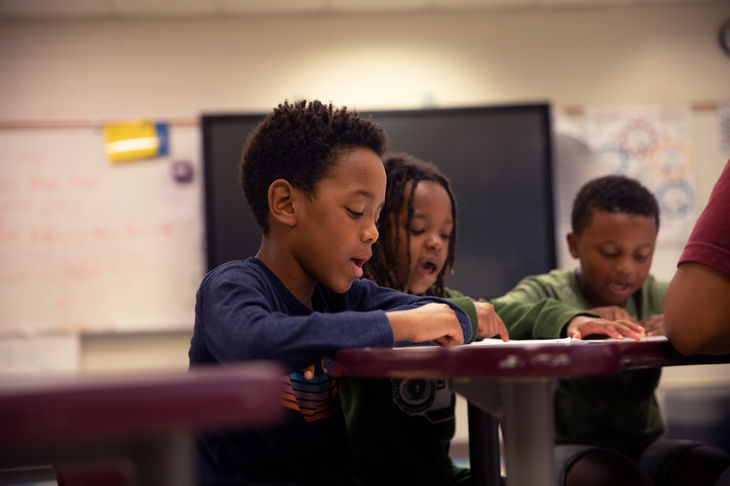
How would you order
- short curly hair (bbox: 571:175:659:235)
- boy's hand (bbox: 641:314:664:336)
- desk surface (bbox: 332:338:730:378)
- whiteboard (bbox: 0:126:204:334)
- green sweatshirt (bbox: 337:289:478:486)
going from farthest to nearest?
whiteboard (bbox: 0:126:204:334)
short curly hair (bbox: 571:175:659:235)
boy's hand (bbox: 641:314:664:336)
green sweatshirt (bbox: 337:289:478:486)
desk surface (bbox: 332:338:730:378)

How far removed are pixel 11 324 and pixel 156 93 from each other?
152 cm

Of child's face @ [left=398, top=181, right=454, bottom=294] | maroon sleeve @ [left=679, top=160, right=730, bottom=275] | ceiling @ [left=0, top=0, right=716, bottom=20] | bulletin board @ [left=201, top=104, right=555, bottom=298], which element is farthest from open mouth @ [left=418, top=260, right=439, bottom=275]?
ceiling @ [left=0, top=0, right=716, bottom=20]

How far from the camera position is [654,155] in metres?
4.04

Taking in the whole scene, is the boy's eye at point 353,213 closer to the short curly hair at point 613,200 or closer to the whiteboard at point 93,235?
the short curly hair at point 613,200

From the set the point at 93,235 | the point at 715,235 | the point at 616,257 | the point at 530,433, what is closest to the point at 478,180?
the point at 616,257

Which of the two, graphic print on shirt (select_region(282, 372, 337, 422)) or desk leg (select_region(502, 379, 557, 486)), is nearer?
desk leg (select_region(502, 379, 557, 486))

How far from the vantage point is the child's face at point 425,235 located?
5.56 feet

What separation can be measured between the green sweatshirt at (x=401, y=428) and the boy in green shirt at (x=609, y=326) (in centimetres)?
26

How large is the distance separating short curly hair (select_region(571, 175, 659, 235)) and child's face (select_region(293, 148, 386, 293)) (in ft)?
3.41

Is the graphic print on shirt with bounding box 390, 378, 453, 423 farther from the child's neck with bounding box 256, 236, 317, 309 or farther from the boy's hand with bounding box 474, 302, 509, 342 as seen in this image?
the child's neck with bounding box 256, 236, 317, 309

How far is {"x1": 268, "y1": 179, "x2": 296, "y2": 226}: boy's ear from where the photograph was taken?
122cm

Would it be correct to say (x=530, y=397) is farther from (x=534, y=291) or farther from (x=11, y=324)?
(x=11, y=324)

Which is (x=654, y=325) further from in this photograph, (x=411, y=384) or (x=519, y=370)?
(x=519, y=370)

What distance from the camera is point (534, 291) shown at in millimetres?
1895
